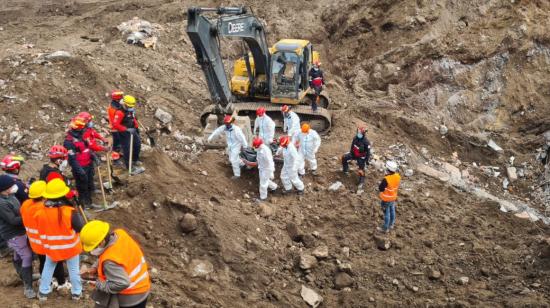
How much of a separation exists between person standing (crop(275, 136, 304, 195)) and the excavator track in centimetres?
270

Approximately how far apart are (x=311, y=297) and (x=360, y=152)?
372 centimetres

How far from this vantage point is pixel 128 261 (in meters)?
4.86

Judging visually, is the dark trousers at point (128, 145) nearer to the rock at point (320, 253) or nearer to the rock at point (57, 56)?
the rock at point (320, 253)

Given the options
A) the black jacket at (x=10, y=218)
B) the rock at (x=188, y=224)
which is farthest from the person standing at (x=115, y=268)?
the rock at (x=188, y=224)

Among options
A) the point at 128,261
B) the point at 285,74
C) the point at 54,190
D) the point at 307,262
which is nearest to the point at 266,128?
the point at 285,74

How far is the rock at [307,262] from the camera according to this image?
8.47 metres

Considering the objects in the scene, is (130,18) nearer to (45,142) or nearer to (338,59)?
(338,59)

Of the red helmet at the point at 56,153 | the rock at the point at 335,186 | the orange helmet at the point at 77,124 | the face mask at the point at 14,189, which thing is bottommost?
the rock at the point at 335,186

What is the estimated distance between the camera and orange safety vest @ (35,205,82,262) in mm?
5551

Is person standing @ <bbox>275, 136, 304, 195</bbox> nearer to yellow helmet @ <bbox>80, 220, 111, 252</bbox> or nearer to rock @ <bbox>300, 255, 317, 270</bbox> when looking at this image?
rock @ <bbox>300, 255, 317, 270</bbox>

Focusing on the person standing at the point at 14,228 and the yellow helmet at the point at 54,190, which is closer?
the yellow helmet at the point at 54,190

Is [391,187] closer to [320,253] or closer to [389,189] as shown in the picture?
[389,189]

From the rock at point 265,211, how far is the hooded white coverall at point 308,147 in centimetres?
145

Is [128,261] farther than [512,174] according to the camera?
No
